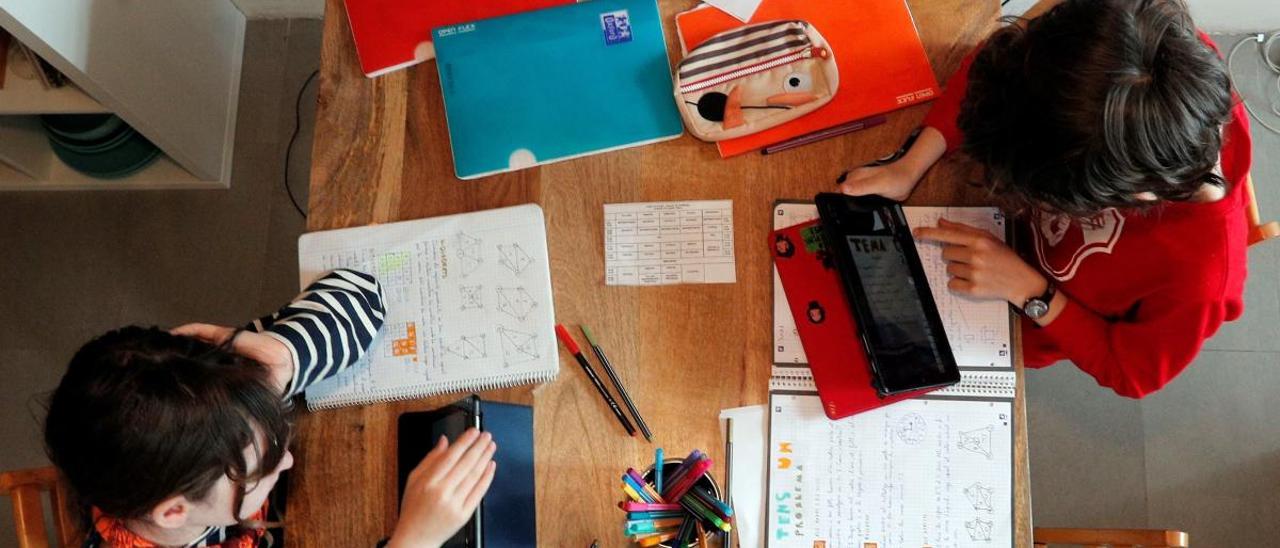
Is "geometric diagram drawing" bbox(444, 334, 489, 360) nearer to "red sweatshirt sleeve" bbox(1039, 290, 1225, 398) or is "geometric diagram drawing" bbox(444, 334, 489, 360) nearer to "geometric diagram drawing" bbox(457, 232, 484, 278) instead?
"geometric diagram drawing" bbox(457, 232, 484, 278)

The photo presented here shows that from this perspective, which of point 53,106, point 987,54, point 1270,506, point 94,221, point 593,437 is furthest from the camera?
point 94,221

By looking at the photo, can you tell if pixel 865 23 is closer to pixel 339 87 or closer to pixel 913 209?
pixel 913 209

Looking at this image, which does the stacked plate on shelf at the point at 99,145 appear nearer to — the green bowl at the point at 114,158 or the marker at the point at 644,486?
the green bowl at the point at 114,158

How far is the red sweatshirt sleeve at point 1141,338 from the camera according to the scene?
2.93 feet

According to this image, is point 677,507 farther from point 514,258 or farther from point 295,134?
point 295,134

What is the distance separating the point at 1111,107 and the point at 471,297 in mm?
673

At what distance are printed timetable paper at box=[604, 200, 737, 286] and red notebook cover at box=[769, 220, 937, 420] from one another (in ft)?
0.21

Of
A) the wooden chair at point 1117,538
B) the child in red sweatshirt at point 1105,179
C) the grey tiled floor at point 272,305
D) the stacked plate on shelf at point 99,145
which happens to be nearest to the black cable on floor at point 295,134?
the grey tiled floor at point 272,305

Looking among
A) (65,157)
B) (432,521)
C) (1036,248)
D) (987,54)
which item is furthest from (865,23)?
(65,157)

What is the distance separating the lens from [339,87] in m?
1.05

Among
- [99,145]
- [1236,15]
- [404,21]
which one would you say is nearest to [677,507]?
[404,21]

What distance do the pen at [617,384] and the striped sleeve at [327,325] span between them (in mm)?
240

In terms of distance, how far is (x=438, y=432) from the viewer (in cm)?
95

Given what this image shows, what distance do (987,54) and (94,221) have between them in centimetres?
167
